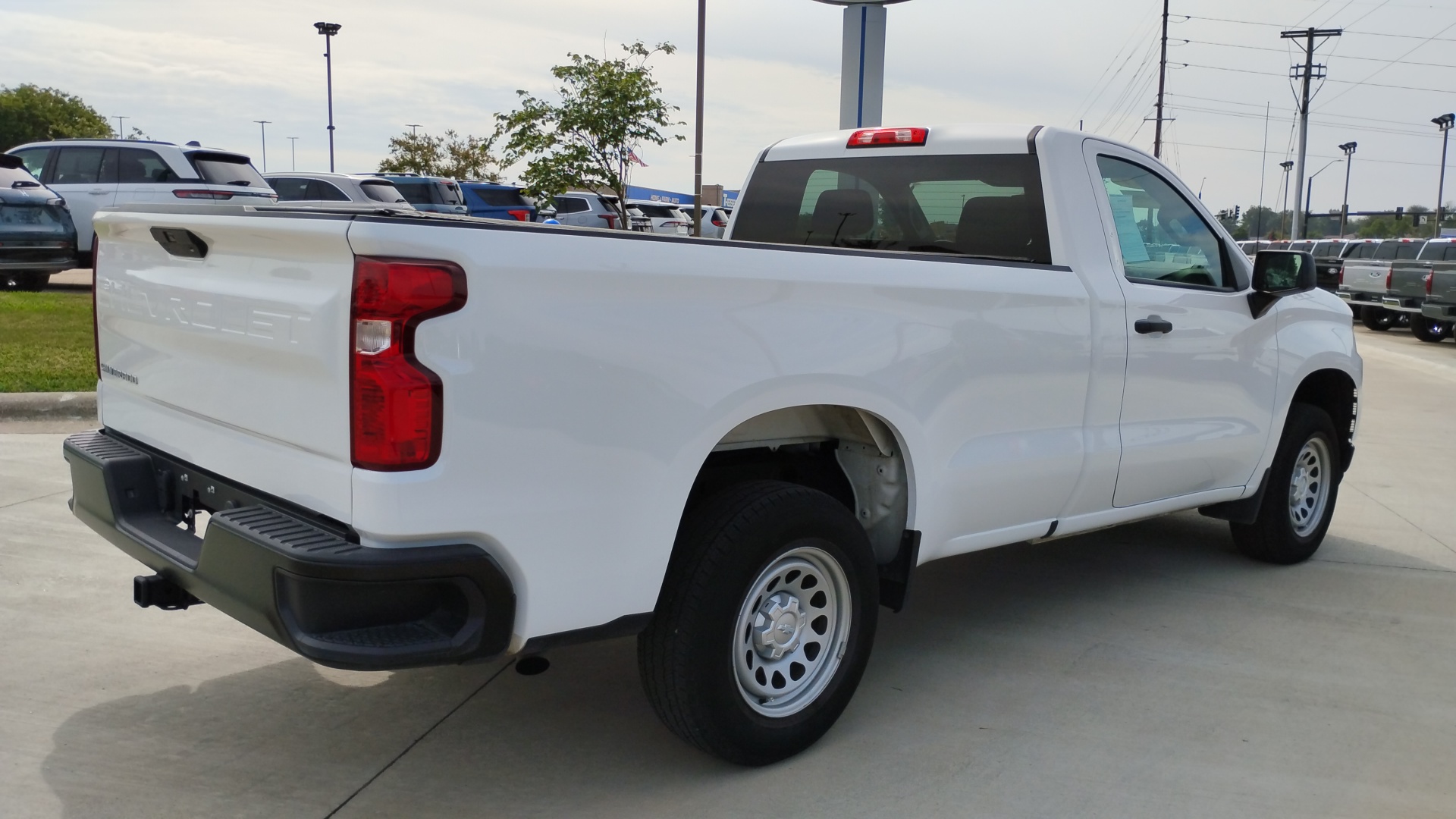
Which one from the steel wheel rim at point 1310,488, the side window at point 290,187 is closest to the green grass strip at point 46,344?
the steel wheel rim at point 1310,488

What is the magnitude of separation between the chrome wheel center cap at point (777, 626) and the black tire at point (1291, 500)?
3058mm

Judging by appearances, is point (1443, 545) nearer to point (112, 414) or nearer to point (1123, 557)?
point (1123, 557)

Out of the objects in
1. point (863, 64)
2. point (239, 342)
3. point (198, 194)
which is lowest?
point (239, 342)

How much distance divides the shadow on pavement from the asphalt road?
11 mm

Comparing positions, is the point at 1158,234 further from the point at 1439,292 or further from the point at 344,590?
the point at 1439,292

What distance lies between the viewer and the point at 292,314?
2.79 m

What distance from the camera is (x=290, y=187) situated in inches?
811

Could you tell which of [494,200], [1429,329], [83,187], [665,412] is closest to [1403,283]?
[1429,329]

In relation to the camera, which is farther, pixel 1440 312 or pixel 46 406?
pixel 1440 312

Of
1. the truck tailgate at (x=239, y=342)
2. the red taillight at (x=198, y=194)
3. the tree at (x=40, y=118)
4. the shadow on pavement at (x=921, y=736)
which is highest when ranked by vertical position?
the tree at (x=40, y=118)

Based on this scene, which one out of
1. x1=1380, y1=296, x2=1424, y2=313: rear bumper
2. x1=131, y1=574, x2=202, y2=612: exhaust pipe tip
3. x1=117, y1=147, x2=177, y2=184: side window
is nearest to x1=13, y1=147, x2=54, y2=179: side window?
x1=117, y1=147, x2=177, y2=184: side window

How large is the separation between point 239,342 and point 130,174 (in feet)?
45.7

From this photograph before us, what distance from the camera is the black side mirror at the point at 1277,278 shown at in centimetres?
509

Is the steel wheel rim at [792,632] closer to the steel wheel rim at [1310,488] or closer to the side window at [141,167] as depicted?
the steel wheel rim at [1310,488]
